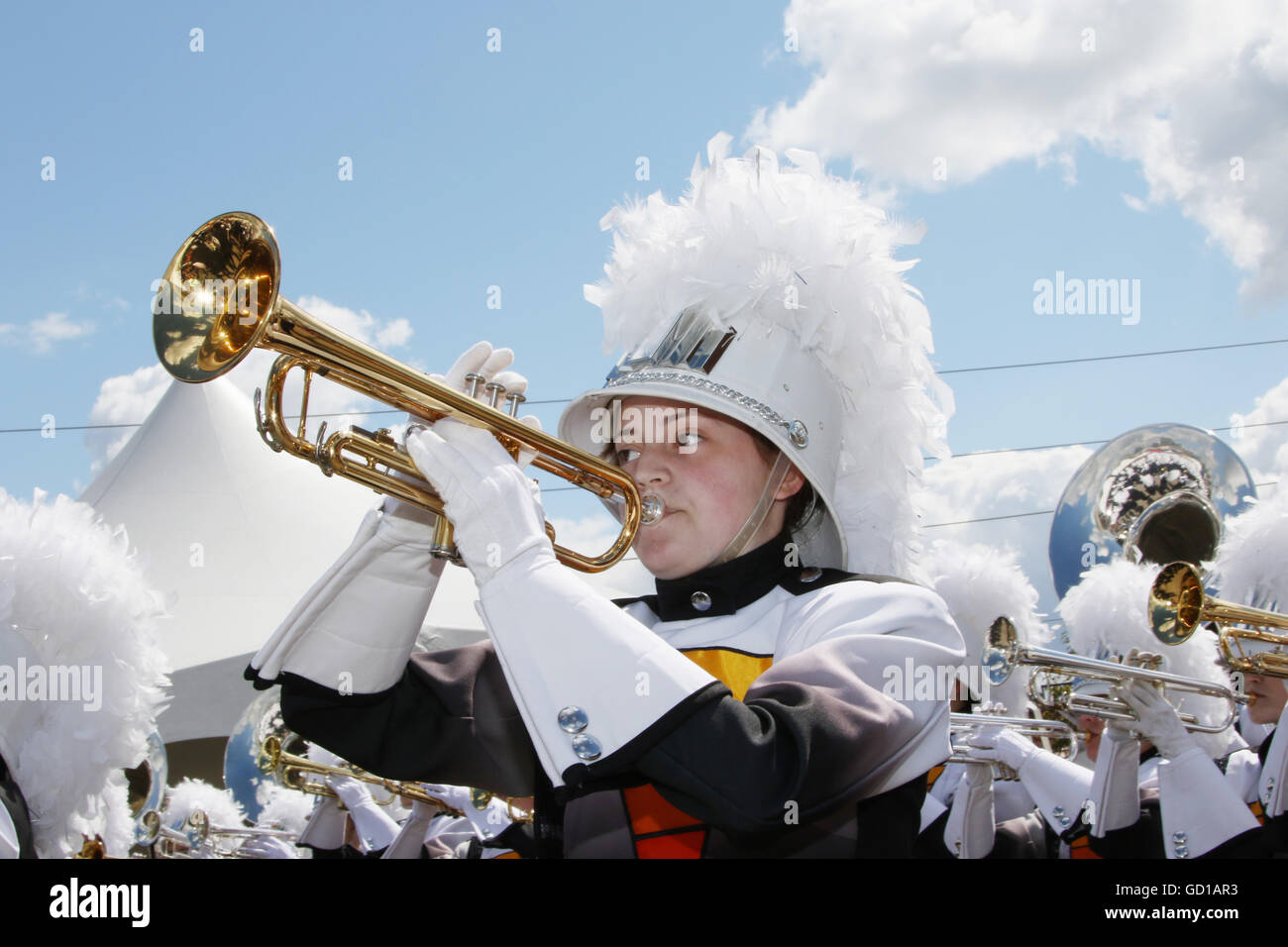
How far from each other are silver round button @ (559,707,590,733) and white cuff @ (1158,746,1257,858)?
11.2 feet

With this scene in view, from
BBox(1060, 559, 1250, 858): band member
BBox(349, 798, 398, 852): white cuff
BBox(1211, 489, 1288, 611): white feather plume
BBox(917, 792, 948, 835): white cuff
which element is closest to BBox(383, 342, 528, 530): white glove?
BBox(917, 792, 948, 835): white cuff

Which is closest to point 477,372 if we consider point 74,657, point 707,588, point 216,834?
point 707,588

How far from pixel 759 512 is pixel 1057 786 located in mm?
3821

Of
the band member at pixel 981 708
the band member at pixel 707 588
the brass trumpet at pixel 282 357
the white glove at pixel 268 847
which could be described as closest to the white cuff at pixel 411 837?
the white glove at pixel 268 847

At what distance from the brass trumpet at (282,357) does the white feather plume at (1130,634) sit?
198 inches

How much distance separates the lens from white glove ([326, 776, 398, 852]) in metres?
7.32

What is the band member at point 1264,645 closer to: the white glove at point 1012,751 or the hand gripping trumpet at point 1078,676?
the hand gripping trumpet at point 1078,676

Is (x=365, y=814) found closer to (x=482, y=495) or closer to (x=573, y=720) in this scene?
(x=482, y=495)

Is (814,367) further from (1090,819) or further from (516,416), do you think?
(1090,819)

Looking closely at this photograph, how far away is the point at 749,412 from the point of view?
8.30ft

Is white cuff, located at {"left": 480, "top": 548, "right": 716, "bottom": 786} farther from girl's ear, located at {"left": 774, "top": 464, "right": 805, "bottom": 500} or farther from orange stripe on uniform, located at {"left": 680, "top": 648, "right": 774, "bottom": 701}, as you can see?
girl's ear, located at {"left": 774, "top": 464, "right": 805, "bottom": 500}
